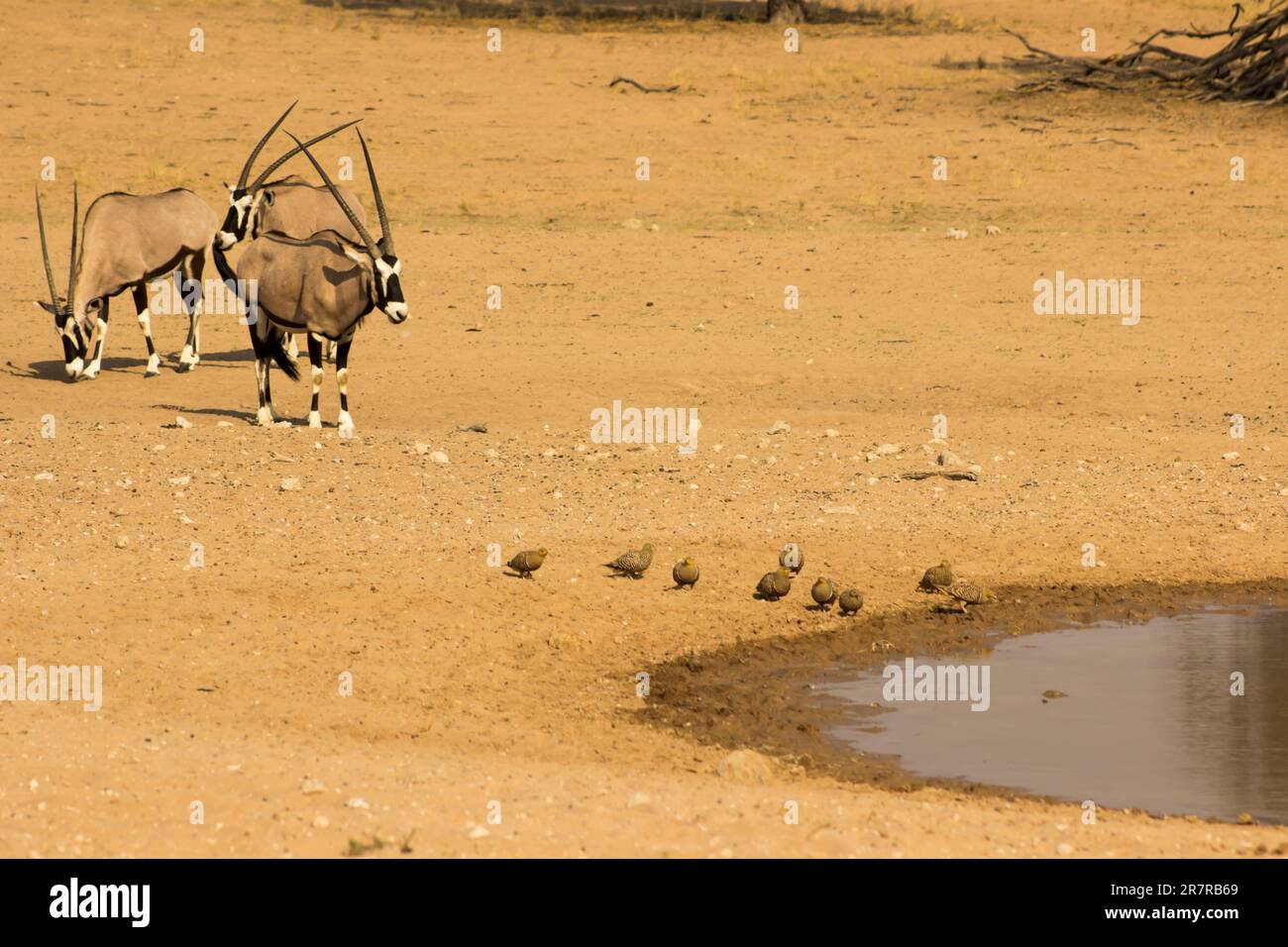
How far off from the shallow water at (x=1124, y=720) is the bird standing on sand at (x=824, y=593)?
588mm

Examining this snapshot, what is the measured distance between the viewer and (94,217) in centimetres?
1366

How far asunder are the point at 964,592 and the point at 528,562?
2.15 metres

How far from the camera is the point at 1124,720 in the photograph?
289 inches

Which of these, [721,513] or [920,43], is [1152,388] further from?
[920,43]

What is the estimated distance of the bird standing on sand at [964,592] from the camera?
28.6 ft

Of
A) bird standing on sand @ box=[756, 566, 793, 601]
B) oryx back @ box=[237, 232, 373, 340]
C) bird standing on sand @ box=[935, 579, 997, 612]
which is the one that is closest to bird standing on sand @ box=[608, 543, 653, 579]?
bird standing on sand @ box=[756, 566, 793, 601]

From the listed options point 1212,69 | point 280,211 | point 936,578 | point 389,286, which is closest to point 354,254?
point 389,286

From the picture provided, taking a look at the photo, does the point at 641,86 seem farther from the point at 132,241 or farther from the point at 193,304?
the point at 132,241

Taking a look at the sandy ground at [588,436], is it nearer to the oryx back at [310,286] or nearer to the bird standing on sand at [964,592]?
the bird standing on sand at [964,592]

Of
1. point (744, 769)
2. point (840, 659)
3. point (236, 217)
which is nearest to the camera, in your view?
point (744, 769)

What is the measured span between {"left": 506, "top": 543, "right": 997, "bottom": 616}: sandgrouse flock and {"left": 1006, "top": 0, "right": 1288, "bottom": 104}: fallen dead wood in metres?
16.7

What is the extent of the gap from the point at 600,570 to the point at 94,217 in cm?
667

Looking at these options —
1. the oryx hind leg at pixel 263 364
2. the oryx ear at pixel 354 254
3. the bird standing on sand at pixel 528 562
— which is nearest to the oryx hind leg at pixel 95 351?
the oryx hind leg at pixel 263 364

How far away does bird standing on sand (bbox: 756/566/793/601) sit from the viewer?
866 cm
